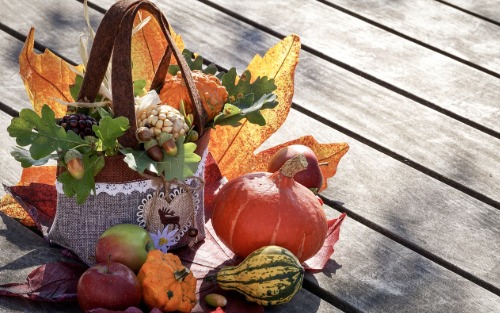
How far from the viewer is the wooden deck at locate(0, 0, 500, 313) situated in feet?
5.30

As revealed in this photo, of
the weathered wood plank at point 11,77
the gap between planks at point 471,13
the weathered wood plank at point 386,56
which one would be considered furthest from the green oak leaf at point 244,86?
the gap between planks at point 471,13

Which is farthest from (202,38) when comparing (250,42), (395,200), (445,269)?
(445,269)

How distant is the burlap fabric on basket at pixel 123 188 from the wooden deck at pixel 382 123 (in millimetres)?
95

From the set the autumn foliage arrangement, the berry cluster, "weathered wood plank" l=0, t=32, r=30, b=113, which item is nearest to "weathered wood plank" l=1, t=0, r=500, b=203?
"weathered wood plank" l=0, t=32, r=30, b=113

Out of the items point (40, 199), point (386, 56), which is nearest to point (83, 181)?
point (40, 199)

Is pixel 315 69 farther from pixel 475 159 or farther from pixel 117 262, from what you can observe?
pixel 117 262

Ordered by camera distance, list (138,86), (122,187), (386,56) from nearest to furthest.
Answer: (122,187)
(138,86)
(386,56)

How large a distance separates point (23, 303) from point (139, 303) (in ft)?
0.61

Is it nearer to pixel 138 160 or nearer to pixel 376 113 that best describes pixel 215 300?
pixel 138 160

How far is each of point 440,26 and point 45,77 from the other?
1236 millimetres

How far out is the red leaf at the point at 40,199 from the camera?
1654 mm

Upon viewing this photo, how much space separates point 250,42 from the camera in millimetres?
2336

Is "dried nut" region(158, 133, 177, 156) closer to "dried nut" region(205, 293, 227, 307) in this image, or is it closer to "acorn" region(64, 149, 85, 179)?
"acorn" region(64, 149, 85, 179)

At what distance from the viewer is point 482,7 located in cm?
263
